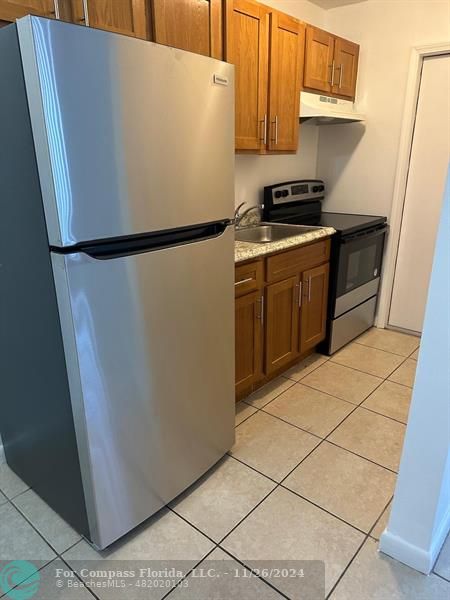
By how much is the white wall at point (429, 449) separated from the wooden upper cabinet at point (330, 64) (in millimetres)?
1932

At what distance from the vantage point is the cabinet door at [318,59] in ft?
8.46

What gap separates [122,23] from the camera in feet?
5.10

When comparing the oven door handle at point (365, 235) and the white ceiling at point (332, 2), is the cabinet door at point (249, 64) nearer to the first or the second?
the oven door handle at point (365, 235)

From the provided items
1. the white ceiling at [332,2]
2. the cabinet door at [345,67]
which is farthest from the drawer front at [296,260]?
the white ceiling at [332,2]

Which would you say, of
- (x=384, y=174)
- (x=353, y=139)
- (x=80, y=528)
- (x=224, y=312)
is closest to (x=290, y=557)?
(x=80, y=528)

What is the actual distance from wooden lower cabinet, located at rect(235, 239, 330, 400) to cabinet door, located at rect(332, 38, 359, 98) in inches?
46.7

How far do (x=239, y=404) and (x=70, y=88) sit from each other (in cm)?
185

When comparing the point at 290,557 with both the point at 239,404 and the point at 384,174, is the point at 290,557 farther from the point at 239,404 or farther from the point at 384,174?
the point at 384,174

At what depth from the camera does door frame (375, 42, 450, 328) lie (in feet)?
9.41

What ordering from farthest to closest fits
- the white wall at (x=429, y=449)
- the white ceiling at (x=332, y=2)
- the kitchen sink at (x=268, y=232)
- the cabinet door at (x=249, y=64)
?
the white ceiling at (x=332, y=2) < the kitchen sink at (x=268, y=232) < the cabinet door at (x=249, y=64) < the white wall at (x=429, y=449)

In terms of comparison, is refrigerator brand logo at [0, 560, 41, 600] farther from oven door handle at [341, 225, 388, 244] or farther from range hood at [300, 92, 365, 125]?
range hood at [300, 92, 365, 125]

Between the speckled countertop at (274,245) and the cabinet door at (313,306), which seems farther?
the cabinet door at (313,306)

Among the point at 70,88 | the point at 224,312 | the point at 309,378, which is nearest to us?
the point at 70,88

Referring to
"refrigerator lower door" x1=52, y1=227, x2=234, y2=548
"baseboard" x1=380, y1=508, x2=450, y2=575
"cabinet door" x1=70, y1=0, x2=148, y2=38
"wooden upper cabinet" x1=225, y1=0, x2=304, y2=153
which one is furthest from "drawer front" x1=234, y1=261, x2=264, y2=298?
"baseboard" x1=380, y1=508, x2=450, y2=575
